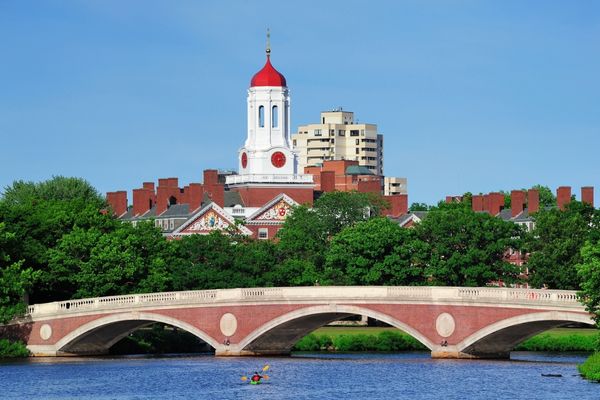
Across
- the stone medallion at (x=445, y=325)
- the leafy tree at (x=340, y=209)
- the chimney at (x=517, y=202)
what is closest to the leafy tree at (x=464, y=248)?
the leafy tree at (x=340, y=209)

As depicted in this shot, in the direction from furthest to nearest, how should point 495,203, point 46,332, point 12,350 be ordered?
point 495,203
point 46,332
point 12,350

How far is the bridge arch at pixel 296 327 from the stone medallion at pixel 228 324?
86 centimetres

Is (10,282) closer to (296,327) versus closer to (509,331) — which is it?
(296,327)

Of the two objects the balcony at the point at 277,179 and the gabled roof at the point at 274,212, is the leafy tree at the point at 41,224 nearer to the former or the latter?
the gabled roof at the point at 274,212

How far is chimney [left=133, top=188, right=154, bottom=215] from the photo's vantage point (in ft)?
540

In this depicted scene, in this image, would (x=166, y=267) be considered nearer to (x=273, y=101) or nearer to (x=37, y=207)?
(x=37, y=207)

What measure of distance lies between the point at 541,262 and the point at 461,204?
1487cm

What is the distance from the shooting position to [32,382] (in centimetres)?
9075

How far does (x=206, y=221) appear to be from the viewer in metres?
151

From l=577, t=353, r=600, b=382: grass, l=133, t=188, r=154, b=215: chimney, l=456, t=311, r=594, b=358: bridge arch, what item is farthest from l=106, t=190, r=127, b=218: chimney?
l=577, t=353, r=600, b=382: grass

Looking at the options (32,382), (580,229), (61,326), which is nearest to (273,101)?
(580,229)

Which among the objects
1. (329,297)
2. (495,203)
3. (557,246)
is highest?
(495,203)

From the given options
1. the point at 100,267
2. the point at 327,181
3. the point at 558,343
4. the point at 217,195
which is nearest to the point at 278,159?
the point at 217,195

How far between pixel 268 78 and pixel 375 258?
30.1 meters
